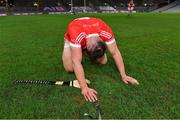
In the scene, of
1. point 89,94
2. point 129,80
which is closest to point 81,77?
point 89,94

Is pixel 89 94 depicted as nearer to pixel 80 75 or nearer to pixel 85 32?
pixel 80 75

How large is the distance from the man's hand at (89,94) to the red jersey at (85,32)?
78cm

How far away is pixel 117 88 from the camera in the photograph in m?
5.26

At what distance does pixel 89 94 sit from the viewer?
4816 mm

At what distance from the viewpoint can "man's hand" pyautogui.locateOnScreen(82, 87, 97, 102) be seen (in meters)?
4.73

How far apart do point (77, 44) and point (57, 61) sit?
236 centimetres

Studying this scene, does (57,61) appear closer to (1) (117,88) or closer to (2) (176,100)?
(1) (117,88)

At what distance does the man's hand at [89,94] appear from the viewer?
15.5ft

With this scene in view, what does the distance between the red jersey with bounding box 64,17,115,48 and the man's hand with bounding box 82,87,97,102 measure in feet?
2.55

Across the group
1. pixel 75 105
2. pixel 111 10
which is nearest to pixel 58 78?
pixel 75 105

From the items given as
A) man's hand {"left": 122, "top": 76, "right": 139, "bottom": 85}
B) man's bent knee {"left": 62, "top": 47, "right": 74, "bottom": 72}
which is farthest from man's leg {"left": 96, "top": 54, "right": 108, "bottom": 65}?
man's hand {"left": 122, "top": 76, "right": 139, "bottom": 85}

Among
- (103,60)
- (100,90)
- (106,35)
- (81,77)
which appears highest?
(106,35)

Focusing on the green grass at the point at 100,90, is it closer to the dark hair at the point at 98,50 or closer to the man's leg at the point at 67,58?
the man's leg at the point at 67,58

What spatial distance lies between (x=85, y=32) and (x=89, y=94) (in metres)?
1.15
